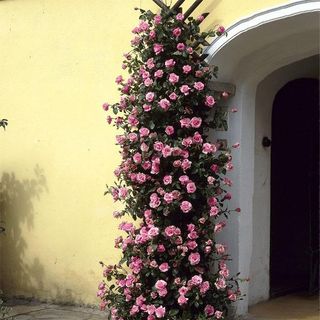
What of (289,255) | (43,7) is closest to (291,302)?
(289,255)

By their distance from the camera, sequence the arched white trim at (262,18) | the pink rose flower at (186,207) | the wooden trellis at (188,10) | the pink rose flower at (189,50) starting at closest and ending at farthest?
the arched white trim at (262,18), the pink rose flower at (186,207), the pink rose flower at (189,50), the wooden trellis at (188,10)

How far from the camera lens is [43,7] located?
20.6 ft

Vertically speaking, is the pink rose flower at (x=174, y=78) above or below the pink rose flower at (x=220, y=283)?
above

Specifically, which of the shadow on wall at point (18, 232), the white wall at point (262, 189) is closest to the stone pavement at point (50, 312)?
the shadow on wall at point (18, 232)

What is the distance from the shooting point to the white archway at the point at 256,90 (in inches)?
195

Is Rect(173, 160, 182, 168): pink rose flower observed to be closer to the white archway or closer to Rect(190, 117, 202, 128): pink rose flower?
Rect(190, 117, 202, 128): pink rose flower

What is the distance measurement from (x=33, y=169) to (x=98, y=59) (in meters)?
1.37

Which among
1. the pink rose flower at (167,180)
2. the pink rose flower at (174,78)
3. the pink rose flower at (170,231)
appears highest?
the pink rose flower at (174,78)

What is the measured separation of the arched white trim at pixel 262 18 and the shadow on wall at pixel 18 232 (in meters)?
2.35

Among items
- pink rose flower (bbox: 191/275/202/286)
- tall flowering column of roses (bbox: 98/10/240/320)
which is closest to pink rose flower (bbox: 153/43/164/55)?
tall flowering column of roses (bbox: 98/10/240/320)

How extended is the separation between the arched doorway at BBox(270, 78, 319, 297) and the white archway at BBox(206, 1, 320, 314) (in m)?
0.50

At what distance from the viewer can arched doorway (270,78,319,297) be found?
263 inches

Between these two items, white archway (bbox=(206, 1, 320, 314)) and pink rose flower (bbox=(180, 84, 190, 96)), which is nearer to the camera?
pink rose flower (bbox=(180, 84, 190, 96))

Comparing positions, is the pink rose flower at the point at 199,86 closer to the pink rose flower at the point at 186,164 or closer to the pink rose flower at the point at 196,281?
the pink rose flower at the point at 186,164
